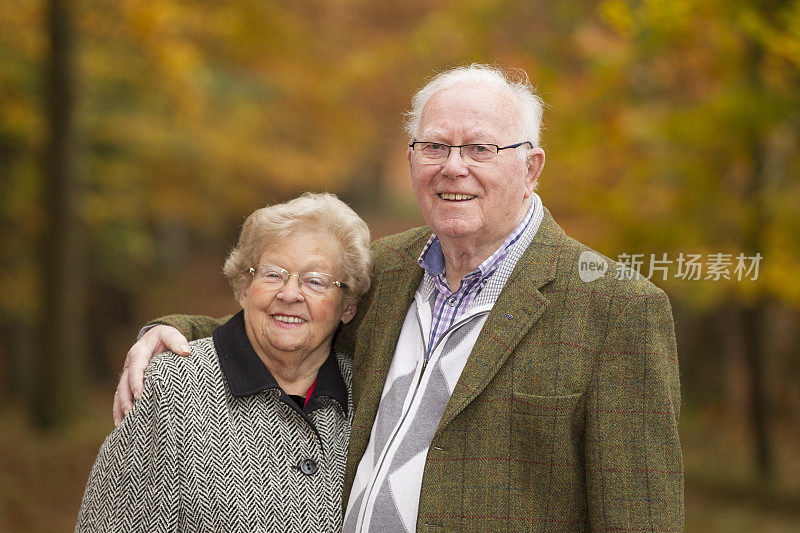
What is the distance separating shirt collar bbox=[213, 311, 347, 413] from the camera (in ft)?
8.51

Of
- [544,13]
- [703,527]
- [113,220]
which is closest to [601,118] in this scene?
[544,13]

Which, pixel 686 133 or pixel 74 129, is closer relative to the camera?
pixel 686 133

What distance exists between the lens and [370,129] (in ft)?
48.5

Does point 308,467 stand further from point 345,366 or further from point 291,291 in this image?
point 291,291

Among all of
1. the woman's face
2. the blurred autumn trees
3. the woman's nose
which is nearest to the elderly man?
the woman's face

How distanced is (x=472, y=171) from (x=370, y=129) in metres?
12.5

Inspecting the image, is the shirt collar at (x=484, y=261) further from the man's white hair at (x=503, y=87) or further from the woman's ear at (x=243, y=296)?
the woman's ear at (x=243, y=296)

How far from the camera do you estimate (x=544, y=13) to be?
888 centimetres

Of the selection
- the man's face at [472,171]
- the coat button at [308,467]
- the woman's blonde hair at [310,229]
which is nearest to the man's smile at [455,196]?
the man's face at [472,171]

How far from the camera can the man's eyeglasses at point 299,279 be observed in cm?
266

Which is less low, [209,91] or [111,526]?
[209,91]

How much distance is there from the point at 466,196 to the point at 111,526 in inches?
56.9

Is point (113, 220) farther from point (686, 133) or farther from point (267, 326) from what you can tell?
point (267, 326)

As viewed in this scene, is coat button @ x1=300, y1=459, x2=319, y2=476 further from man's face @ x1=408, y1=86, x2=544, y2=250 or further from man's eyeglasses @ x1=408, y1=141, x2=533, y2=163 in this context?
man's eyeglasses @ x1=408, y1=141, x2=533, y2=163
